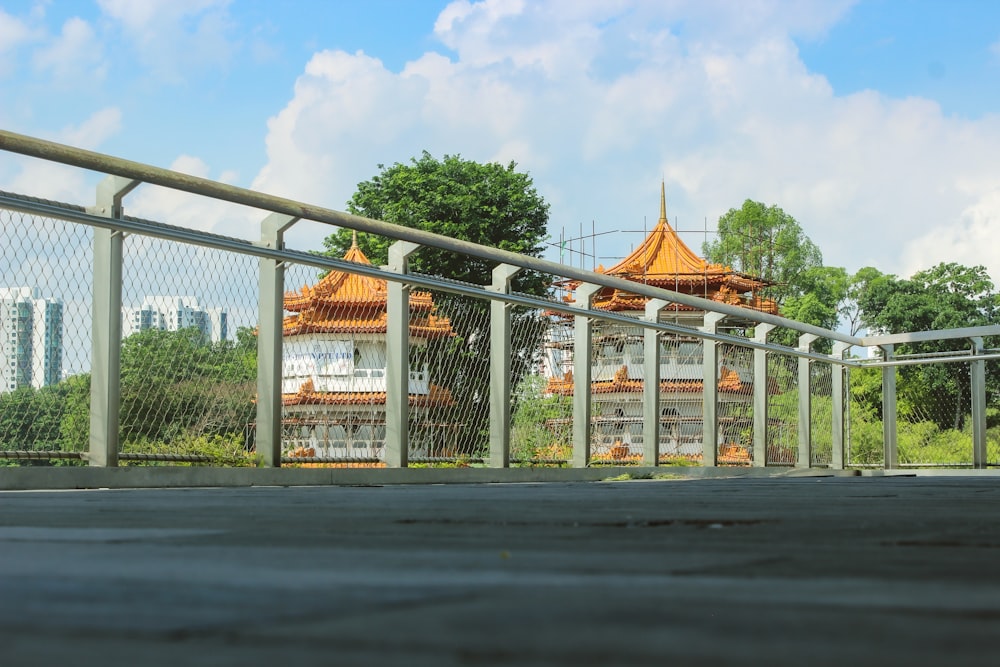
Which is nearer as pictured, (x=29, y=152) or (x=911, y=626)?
(x=911, y=626)

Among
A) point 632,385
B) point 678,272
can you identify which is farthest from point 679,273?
point 632,385

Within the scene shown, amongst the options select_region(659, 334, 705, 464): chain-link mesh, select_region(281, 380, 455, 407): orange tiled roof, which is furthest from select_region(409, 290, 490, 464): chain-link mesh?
select_region(659, 334, 705, 464): chain-link mesh

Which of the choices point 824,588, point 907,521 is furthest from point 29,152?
point 824,588

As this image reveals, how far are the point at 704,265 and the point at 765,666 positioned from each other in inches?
2076

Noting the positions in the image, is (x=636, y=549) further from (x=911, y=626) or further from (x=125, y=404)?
(x=125, y=404)

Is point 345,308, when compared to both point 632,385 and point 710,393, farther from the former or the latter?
point 710,393

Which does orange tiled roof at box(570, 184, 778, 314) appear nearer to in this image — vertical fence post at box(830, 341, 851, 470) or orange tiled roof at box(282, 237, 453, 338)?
vertical fence post at box(830, 341, 851, 470)

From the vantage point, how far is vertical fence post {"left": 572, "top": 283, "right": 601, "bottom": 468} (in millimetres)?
9930

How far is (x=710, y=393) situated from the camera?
473 inches

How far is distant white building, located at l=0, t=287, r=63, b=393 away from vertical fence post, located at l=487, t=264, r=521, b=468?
3490 millimetres

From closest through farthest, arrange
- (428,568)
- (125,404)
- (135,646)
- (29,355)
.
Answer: (135,646)
(428,568)
(29,355)
(125,404)

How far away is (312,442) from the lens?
296 inches

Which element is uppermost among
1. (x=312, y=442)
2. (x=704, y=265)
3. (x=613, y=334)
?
(x=704, y=265)

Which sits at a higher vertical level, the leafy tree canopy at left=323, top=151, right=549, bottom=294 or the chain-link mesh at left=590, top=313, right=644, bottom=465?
the leafy tree canopy at left=323, top=151, right=549, bottom=294
